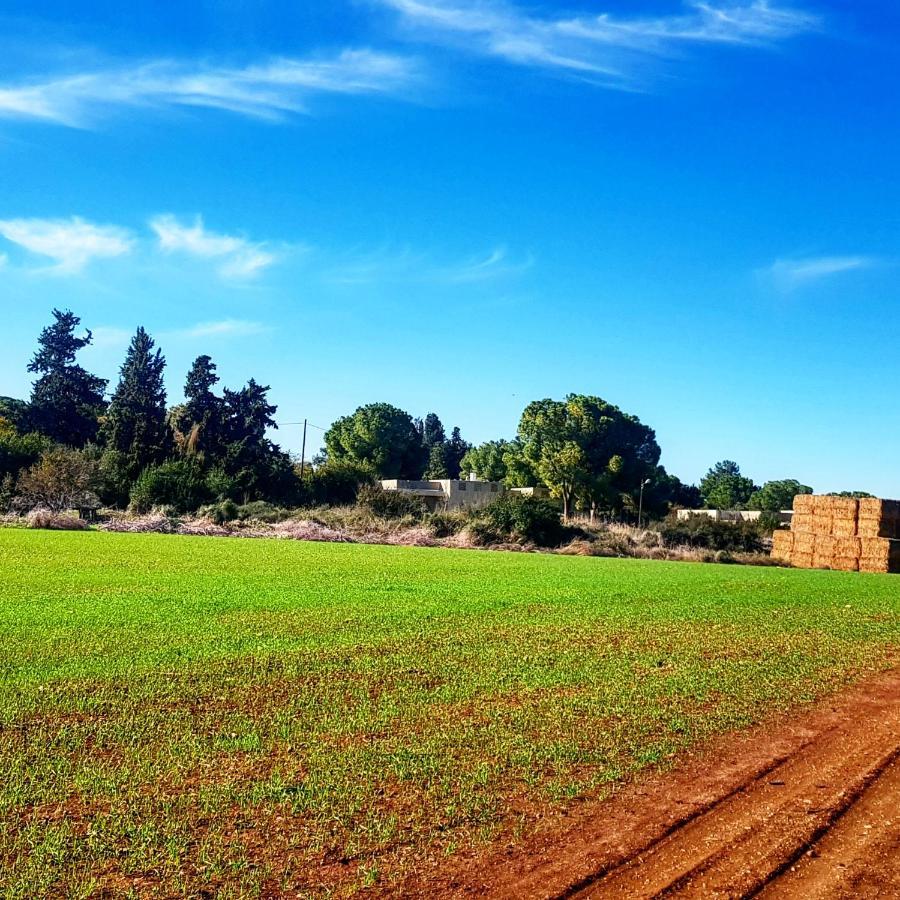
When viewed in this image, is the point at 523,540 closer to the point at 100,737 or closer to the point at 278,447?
the point at 278,447

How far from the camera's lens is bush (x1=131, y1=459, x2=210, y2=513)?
35.6m

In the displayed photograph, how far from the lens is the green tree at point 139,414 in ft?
141

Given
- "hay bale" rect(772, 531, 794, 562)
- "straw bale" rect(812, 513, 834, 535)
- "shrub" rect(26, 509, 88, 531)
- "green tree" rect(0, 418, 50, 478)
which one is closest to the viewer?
"straw bale" rect(812, 513, 834, 535)

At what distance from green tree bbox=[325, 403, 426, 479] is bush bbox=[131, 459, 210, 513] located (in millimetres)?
43094

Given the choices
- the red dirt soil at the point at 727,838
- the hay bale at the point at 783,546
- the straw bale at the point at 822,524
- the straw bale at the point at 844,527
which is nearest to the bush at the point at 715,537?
the hay bale at the point at 783,546

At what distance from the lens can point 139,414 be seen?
46.6m

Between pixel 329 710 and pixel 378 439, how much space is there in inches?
3017

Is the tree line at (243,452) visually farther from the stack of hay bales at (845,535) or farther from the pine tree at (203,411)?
the stack of hay bales at (845,535)

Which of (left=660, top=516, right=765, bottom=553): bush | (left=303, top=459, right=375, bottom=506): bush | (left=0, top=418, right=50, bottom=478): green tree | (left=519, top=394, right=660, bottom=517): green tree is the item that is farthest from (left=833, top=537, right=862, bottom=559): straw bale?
(left=519, top=394, right=660, bottom=517): green tree

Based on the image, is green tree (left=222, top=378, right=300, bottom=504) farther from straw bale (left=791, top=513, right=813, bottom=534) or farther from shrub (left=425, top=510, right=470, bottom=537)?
straw bale (left=791, top=513, right=813, bottom=534)

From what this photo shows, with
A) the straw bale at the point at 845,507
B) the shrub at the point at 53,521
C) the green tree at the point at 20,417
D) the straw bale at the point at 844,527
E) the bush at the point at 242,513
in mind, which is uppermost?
the green tree at the point at 20,417

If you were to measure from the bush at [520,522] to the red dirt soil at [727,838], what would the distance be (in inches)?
1073

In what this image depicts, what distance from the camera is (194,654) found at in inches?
313

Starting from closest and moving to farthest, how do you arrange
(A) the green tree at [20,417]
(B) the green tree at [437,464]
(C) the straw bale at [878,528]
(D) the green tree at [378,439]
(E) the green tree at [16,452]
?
(C) the straw bale at [878,528] < (E) the green tree at [16,452] < (A) the green tree at [20,417] < (D) the green tree at [378,439] < (B) the green tree at [437,464]
